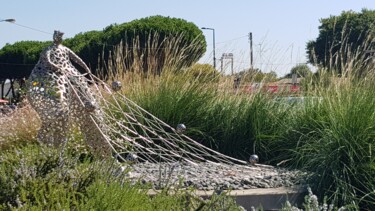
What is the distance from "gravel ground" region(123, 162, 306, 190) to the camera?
606cm

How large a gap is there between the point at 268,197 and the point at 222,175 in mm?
957

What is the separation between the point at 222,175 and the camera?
674 cm

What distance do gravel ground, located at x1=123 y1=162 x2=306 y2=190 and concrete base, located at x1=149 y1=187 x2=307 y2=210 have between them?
0.13 metres

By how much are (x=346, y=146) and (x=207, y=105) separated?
3112 mm

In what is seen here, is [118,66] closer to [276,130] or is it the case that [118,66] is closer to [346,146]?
[276,130]

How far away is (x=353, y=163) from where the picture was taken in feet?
19.7

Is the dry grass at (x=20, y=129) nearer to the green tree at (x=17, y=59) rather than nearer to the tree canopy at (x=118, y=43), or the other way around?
the tree canopy at (x=118, y=43)

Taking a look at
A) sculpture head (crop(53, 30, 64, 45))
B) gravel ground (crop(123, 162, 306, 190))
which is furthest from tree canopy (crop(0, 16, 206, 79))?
sculpture head (crop(53, 30, 64, 45))

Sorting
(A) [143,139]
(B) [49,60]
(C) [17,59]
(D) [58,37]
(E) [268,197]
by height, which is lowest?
(E) [268,197]

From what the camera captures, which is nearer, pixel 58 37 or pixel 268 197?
pixel 268 197

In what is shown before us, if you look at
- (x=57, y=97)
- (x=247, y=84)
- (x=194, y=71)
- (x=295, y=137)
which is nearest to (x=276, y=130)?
(x=295, y=137)

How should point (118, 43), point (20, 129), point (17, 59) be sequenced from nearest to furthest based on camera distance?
point (20, 129) < point (118, 43) < point (17, 59)

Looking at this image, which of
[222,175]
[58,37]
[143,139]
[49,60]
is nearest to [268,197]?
[222,175]

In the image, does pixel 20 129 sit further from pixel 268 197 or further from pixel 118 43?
pixel 118 43
